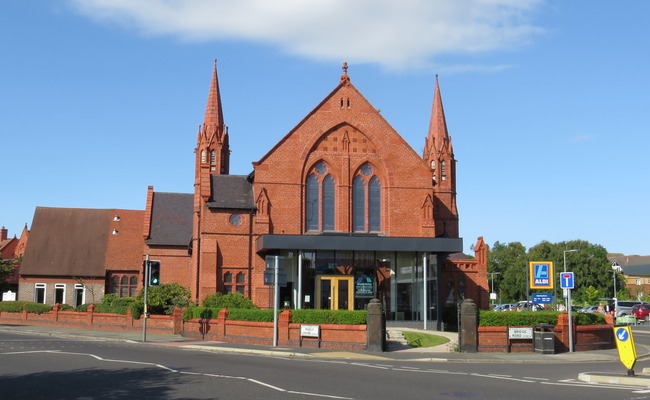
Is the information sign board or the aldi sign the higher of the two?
the aldi sign

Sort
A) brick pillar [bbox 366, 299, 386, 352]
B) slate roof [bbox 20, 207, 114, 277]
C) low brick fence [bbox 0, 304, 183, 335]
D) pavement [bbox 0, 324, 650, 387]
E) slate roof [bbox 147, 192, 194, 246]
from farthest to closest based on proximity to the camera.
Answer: slate roof [bbox 20, 207, 114, 277], slate roof [bbox 147, 192, 194, 246], low brick fence [bbox 0, 304, 183, 335], brick pillar [bbox 366, 299, 386, 352], pavement [bbox 0, 324, 650, 387]

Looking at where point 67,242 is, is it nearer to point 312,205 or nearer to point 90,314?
point 90,314

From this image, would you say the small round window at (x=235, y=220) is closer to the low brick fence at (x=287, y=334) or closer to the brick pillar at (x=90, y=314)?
the brick pillar at (x=90, y=314)

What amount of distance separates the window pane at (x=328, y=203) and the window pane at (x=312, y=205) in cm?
50

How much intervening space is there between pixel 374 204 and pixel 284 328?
16.7 m

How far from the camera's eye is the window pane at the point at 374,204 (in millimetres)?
43312

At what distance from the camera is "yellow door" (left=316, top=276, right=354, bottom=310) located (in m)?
39.0

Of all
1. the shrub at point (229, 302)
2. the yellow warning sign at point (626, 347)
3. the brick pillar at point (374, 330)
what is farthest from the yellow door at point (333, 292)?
the yellow warning sign at point (626, 347)

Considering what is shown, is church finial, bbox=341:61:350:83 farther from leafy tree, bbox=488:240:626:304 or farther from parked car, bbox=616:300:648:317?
leafy tree, bbox=488:240:626:304

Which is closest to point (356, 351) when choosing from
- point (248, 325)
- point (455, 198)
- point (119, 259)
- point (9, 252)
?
point (248, 325)

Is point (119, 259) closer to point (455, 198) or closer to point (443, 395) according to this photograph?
point (455, 198)

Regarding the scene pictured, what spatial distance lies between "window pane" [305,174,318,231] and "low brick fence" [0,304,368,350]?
9.98 m

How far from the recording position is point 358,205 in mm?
43406

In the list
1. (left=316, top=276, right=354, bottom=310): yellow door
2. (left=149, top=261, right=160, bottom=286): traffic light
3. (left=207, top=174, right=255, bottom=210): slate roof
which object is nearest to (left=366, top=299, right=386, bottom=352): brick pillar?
(left=149, top=261, right=160, bottom=286): traffic light
